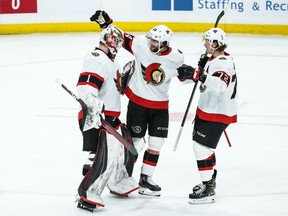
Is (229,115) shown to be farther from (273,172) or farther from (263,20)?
(263,20)

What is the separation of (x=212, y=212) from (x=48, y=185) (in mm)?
1030

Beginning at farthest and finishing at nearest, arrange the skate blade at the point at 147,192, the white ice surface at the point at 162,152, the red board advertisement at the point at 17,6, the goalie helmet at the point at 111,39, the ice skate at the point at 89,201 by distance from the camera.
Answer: the red board advertisement at the point at 17,6, the skate blade at the point at 147,192, the white ice surface at the point at 162,152, the goalie helmet at the point at 111,39, the ice skate at the point at 89,201

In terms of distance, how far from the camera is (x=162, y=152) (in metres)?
5.96

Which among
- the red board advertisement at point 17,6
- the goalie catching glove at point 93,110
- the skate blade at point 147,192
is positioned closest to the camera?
the goalie catching glove at point 93,110

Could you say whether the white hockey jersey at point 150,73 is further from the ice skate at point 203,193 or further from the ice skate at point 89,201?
the ice skate at point 89,201

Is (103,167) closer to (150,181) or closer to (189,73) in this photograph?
(150,181)

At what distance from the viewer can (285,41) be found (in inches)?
436

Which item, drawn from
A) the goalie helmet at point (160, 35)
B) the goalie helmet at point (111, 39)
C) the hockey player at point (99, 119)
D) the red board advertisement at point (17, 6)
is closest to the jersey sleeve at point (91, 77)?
the hockey player at point (99, 119)

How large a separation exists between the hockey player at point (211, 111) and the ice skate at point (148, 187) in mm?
216

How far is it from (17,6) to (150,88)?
272 inches

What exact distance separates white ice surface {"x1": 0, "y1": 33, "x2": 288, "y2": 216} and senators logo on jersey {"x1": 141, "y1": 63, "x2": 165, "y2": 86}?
65 cm

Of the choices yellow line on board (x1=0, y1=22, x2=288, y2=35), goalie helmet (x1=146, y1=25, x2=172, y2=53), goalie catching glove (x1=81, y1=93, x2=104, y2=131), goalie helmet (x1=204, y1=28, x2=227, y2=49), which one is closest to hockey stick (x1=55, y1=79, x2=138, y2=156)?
goalie catching glove (x1=81, y1=93, x2=104, y2=131)

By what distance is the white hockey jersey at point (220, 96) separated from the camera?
465 cm

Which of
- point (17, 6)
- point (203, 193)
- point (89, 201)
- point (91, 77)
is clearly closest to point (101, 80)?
point (91, 77)
